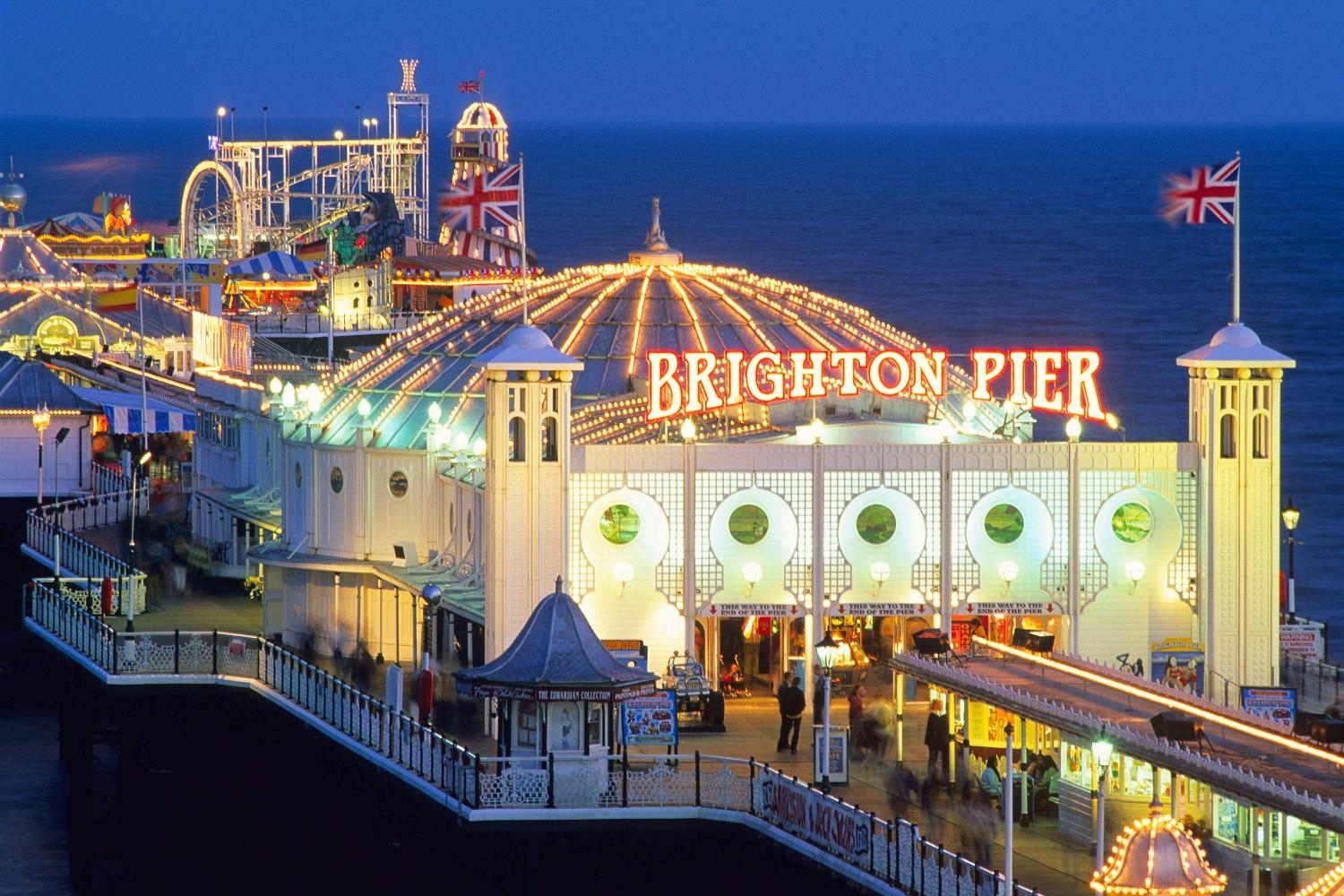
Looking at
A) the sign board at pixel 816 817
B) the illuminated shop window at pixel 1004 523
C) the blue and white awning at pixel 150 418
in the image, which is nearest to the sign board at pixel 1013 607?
the illuminated shop window at pixel 1004 523

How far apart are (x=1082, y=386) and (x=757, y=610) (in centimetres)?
742

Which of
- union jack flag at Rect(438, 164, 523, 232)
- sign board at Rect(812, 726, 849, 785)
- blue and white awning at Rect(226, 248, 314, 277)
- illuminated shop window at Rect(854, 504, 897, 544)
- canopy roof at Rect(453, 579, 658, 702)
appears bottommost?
sign board at Rect(812, 726, 849, 785)

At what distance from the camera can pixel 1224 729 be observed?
38.5 metres

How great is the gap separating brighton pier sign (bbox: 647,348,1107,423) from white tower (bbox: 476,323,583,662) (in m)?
2.95

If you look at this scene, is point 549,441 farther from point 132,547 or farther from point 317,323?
point 317,323

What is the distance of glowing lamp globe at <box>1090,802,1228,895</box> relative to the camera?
100 feet

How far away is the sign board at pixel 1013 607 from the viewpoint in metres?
48.0

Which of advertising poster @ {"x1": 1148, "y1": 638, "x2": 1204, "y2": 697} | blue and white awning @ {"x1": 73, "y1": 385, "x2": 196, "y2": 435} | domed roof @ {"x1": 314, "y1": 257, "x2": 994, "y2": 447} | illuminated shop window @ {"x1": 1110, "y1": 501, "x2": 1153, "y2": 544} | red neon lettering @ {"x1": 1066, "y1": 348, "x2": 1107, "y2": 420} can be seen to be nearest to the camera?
advertising poster @ {"x1": 1148, "y1": 638, "x2": 1204, "y2": 697}

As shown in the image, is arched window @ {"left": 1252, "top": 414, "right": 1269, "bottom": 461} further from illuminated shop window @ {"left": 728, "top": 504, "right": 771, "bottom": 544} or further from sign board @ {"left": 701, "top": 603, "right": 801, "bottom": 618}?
illuminated shop window @ {"left": 728, "top": 504, "right": 771, "bottom": 544}

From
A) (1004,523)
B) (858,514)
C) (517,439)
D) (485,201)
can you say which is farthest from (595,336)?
(1004,523)

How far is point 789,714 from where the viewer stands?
1727 inches

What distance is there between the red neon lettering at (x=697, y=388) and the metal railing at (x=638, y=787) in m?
7.36

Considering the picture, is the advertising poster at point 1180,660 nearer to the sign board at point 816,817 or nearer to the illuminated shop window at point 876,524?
the illuminated shop window at point 876,524


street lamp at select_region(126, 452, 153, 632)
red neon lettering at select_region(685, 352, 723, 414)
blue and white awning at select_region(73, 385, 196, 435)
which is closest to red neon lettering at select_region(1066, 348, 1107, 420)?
red neon lettering at select_region(685, 352, 723, 414)
